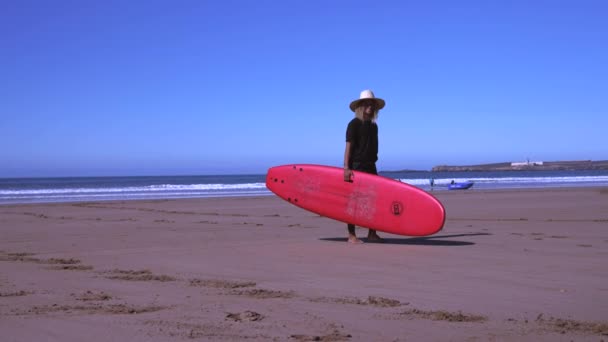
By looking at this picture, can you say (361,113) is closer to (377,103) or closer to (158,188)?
(377,103)

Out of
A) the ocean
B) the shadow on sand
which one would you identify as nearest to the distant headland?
the ocean

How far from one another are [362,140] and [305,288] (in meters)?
3.66

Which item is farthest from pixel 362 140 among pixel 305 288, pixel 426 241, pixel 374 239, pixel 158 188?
pixel 158 188

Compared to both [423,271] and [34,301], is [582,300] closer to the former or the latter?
[423,271]

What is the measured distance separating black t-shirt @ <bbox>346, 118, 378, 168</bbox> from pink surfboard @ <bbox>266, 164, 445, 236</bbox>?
0.20 meters

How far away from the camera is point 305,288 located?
463 cm

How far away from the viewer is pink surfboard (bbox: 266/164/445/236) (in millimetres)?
7777

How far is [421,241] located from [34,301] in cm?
496

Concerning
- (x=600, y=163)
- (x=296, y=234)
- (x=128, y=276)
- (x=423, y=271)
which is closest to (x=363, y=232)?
(x=296, y=234)

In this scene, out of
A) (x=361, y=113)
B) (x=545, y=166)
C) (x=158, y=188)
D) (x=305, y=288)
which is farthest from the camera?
(x=545, y=166)

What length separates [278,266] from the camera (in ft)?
19.0

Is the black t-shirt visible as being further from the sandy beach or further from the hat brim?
the sandy beach

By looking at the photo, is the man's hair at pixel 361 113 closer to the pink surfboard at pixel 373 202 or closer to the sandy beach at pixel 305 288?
the pink surfboard at pixel 373 202

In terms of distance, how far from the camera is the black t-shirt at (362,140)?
8000 mm
